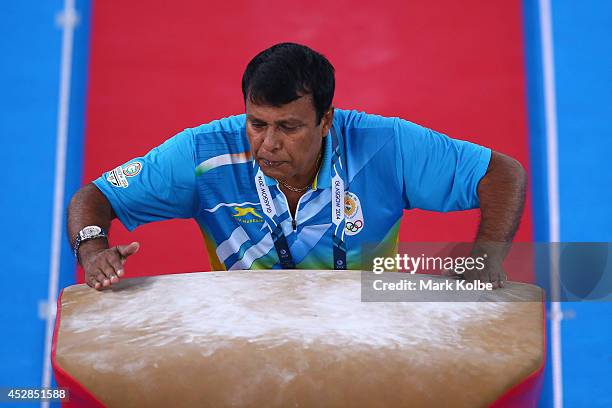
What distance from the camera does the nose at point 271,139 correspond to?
Result: 2.09 meters

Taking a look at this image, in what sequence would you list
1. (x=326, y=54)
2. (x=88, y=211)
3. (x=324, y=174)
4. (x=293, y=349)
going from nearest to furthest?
(x=293, y=349), (x=88, y=211), (x=324, y=174), (x=326, y=54)

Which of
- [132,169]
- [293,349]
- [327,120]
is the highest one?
[327,120]

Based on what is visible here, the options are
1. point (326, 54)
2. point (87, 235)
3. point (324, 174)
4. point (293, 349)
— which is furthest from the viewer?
point (326, 54)

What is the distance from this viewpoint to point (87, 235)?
6.69 ft

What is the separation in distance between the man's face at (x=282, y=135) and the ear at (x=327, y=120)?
0.05 metres

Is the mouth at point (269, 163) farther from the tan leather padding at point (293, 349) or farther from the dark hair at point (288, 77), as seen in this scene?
the tan leather padding at point (293, 349)

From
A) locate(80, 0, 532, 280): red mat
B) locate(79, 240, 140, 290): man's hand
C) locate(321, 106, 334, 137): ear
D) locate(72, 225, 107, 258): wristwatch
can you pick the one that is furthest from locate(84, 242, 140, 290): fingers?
locate(80, 0, 532, 280): red mat

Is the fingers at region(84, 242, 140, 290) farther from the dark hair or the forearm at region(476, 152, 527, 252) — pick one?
the forearm at region(476, 152, 527, 252)

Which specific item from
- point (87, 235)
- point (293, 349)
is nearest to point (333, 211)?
point (87, 235)

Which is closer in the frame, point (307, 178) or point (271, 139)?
point (271, 139)

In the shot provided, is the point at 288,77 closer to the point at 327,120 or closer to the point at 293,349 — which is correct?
the point at 327,120

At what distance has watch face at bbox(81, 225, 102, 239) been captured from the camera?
2038 mm

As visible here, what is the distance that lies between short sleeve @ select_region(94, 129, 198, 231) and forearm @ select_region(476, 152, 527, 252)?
740 mm

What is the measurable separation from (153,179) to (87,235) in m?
0.30
